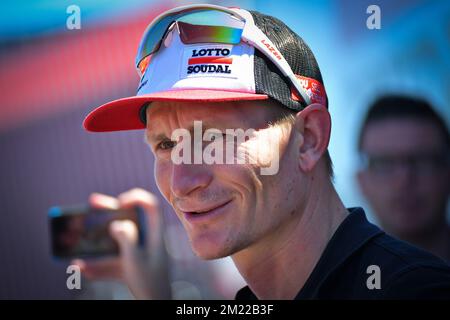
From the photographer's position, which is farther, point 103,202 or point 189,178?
point 103,202

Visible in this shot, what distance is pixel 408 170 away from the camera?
11.0 ft

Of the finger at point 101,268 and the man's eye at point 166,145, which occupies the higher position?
the man's eye at point 166,145

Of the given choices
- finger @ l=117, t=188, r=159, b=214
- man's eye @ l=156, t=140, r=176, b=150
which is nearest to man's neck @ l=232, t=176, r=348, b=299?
man's eye @ l=156, t=140, r=176, b=150

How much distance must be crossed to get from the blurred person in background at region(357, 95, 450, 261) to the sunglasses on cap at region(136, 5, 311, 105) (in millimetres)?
1645

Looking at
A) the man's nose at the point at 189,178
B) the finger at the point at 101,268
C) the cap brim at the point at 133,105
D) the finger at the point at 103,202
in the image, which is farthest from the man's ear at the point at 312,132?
the finger at the point at 103,202

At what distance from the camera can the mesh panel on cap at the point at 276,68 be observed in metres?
1.78

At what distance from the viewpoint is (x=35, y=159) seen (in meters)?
4.20

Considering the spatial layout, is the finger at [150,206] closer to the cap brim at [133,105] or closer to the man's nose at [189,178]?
the cap brim at [133,105]

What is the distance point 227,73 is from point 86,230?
1991mm

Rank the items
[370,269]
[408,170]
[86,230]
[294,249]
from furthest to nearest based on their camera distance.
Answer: [86,230]
[408,170]
[294,249]
[370,269]

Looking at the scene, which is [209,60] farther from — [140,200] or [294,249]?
[140,200]

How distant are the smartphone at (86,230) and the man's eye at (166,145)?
1409mm

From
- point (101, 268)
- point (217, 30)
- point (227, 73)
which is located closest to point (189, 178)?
point (227, 73)

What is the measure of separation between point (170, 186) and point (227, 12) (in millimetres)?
548
